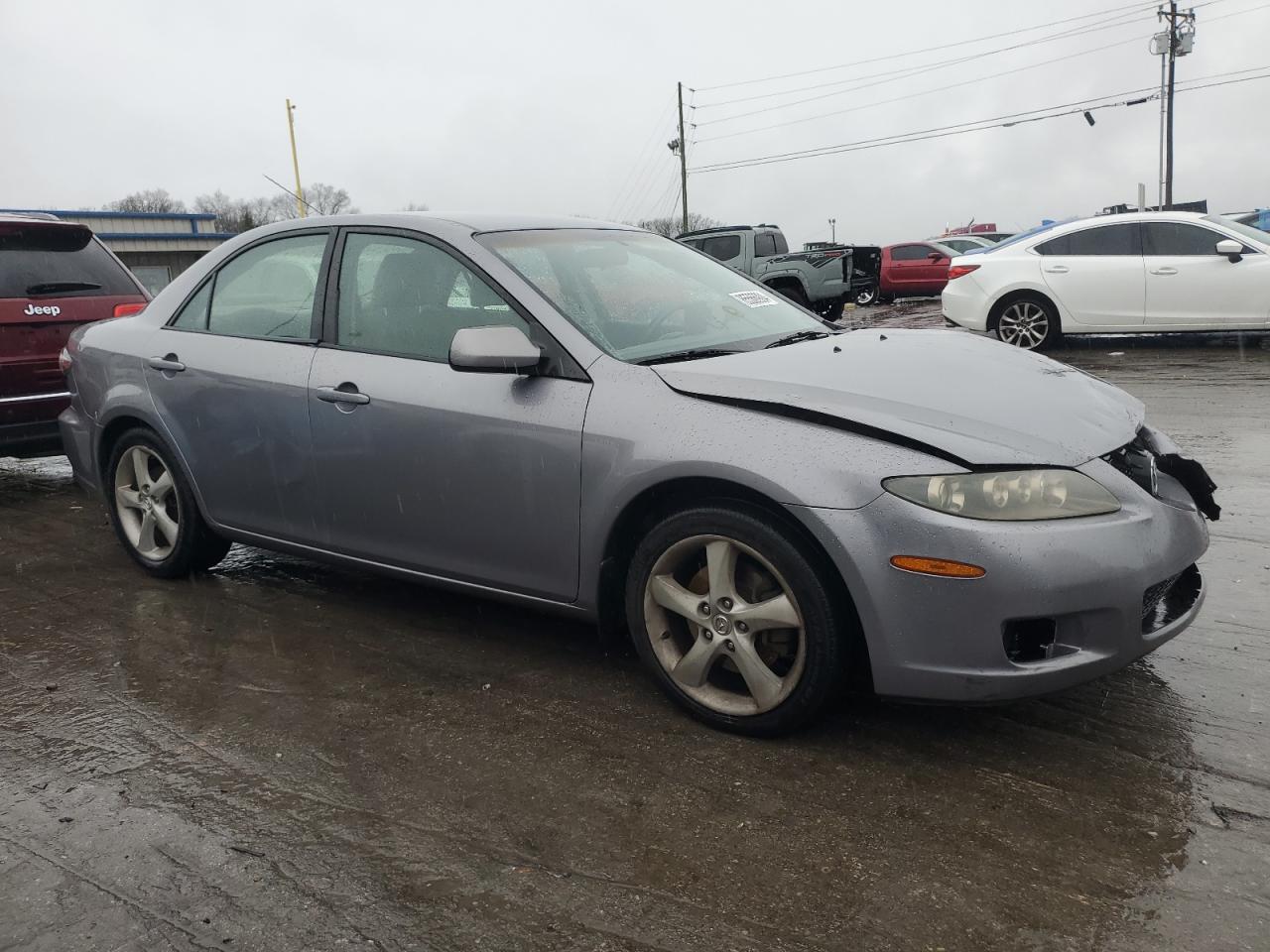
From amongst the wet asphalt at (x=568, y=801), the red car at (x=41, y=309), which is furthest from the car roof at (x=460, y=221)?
the red car at (x=41, y=309)

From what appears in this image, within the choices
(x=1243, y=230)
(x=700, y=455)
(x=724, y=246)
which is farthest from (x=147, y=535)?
(x=724, y=246)

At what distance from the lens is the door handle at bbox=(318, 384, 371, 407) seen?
3824 millimetres

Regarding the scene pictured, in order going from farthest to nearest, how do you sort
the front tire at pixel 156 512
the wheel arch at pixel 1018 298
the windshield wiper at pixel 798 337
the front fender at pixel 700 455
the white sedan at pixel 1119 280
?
the wheel arch at pixel 1018 298
the white sedan at pixel 1119 280
the front tire at pixel 156 512
the windshield wiper at pixel 798 337
the front fender at pixel 700 455

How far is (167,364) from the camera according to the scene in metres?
4.59

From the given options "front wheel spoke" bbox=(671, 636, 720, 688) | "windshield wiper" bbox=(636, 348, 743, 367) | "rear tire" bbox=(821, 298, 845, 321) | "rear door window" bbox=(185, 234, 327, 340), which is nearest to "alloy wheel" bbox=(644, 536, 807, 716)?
"front wheel spoke" bbox=(671, 636, 720, 688)

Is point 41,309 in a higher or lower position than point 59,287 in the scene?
lower

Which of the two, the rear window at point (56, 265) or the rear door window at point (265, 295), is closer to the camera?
the rear door window at point (265, 295)

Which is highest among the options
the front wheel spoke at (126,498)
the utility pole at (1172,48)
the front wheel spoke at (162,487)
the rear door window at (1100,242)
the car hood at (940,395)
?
the utility pole at (1172,48)

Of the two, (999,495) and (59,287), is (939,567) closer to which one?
(999,495)

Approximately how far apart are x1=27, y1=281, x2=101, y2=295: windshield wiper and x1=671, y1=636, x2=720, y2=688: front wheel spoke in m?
5.57

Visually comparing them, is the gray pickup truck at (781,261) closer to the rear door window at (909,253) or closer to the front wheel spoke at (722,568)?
the rear door window at (909,253)

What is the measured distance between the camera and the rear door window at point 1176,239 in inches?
436

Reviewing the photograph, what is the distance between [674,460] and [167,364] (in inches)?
104

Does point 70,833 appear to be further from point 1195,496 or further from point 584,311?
point 1195,496
